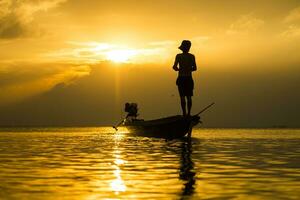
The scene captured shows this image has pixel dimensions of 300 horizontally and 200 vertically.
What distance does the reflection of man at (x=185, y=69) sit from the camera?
22.7 metres

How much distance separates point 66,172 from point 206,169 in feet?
9.53

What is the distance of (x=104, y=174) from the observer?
9.62 metres

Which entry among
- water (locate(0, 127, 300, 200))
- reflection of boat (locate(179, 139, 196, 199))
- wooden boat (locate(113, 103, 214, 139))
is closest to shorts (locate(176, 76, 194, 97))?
A: wooden boat (locate(113, 103, 214, 139))

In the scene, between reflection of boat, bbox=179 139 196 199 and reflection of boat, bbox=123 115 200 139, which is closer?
reflection of boat, bbox=179 139 196 199

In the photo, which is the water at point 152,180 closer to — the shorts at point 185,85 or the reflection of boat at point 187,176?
the reflection of boat at point 187,176

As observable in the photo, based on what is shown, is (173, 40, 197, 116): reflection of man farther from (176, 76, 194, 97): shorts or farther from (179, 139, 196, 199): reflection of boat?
(179, 139, 196, 199): reflection of boat

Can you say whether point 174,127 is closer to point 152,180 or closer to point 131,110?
point 152,180

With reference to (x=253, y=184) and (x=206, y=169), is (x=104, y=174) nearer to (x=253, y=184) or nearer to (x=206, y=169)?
(x=206, y=169)

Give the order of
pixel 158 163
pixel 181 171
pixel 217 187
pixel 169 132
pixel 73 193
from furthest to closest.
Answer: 1. pixel 169 132
2. pixel 158 163
3. pixel 181 171
4. pixel 217 187
5. pixel 73 193

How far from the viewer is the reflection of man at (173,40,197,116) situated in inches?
892

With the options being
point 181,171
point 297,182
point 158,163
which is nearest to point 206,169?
point 181,171

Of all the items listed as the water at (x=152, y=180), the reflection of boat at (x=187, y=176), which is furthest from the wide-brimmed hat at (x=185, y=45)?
the water at (x=152, y=180)

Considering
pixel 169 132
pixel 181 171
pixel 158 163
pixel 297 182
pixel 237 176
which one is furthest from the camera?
pixel 169 132

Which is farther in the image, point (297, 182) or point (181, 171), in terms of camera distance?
point (181, 171)
